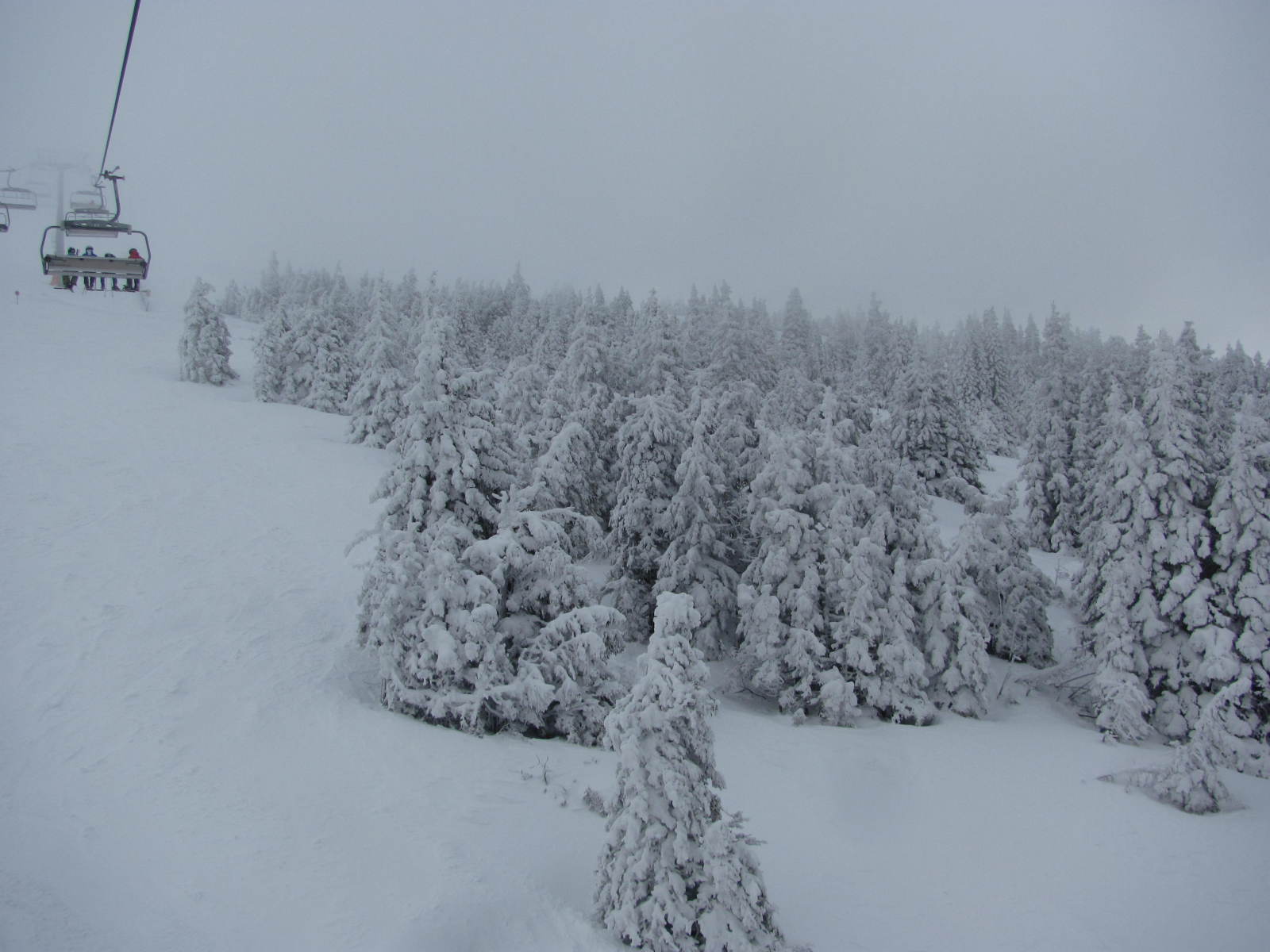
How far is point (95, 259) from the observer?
17859mm

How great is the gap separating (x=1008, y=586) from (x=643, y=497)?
1649 centimetres

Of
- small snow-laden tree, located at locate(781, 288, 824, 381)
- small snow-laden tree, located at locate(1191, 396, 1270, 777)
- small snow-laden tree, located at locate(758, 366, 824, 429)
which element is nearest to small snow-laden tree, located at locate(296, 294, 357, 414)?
small snow-laden tree, located at locate(758, 366, 824, 429)

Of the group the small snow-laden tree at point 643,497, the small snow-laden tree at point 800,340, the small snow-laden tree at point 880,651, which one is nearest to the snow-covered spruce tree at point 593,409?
the small snow-laden tree at point 643,497

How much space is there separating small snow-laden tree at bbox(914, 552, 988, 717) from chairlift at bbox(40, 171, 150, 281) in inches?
1017

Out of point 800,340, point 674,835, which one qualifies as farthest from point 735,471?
point 800,340

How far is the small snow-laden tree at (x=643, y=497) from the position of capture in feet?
81.3

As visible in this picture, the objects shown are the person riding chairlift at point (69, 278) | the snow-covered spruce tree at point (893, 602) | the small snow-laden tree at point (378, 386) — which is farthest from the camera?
the small snow-laden tree at point (378, 386)

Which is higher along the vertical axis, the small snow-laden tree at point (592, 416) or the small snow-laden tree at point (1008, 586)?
the small snow-laden tree at point (592, 416)

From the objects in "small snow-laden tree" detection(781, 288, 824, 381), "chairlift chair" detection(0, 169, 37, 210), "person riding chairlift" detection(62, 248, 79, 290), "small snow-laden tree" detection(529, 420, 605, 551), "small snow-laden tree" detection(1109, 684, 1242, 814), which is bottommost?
"small snow-laden tree" detection(1109, 684, 1242, 814)

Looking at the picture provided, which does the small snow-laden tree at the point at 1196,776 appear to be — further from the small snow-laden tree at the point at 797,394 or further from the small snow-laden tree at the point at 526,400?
the small snow-laden tree at the point at 797,394

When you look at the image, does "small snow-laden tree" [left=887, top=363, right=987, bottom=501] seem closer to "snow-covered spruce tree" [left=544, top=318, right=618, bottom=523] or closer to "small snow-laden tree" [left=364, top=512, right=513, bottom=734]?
"snow-covered spruce tree" [left=544, top=318, right=618, bottom=523]

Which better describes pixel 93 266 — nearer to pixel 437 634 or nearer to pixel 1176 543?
pixel 437 634

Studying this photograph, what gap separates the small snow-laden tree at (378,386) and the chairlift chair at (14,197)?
23.7 m

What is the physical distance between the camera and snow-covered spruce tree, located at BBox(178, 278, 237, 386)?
51.1 meters
